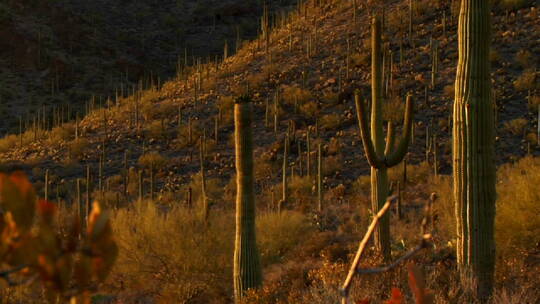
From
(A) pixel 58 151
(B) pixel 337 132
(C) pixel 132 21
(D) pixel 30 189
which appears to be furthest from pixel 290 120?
(C) pixel 132 21

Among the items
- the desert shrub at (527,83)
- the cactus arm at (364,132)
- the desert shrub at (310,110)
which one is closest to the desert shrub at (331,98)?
the desert shrub at (310,110)

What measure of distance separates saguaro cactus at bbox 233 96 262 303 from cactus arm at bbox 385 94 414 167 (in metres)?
2.64

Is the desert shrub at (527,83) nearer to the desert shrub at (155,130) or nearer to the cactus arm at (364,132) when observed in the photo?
the desert shrub at (155,130)

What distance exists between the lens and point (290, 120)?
28.1 meters

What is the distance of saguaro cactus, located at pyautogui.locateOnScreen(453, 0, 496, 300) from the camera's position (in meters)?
7.57

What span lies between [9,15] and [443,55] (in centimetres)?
3717

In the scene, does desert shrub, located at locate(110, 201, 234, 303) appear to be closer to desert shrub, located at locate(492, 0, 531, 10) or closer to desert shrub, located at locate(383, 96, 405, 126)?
desert shrub, located at locate(383, 96, 405, 126)

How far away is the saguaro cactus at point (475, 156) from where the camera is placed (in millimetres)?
7570

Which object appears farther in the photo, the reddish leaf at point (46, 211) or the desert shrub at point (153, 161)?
the desert shrub at point (153, 161)

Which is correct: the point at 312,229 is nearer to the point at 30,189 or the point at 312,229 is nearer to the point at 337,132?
the point at 337,132

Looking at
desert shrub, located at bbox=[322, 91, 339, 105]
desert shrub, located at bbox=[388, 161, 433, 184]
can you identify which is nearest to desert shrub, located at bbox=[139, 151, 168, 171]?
desert shrub, located at bbox=[322, 91, 339, 105]

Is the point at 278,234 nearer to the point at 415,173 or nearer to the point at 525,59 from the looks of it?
the point at 415,173

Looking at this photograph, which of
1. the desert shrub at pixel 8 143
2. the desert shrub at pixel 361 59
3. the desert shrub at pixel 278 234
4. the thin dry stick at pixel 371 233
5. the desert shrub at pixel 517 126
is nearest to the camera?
the thin dry stick at pixel 371 233

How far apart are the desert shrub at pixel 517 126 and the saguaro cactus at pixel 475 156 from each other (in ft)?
55.4
